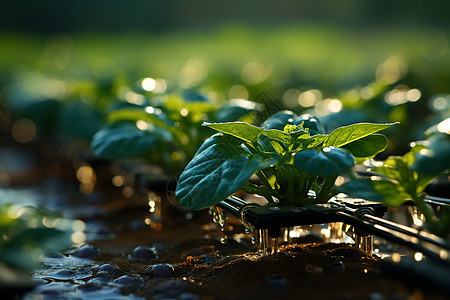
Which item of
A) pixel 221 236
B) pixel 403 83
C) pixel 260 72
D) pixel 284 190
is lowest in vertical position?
pixel 221 236

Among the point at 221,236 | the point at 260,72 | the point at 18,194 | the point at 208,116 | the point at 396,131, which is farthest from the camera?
the point at 260,72

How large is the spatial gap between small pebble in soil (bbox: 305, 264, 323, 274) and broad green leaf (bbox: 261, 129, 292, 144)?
35cm

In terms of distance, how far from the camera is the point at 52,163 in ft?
13.5

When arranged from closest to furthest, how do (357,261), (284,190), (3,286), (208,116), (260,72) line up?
(3,286) → (357,261) → (284,190) → (208,116) → (260,72)

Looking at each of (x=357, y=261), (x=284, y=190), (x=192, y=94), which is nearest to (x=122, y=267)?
(x=284, y=190)

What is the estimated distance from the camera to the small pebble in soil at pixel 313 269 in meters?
1.32

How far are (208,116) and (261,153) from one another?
0.77 m

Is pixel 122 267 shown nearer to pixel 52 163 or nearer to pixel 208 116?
pixel 208 116

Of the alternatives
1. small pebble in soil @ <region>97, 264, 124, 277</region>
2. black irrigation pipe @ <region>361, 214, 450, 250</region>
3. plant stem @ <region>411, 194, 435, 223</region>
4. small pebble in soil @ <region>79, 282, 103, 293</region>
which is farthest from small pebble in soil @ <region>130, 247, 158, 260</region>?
plant stem @ <region>411, 194, 435, 223</region>

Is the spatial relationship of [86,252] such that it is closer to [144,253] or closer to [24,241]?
[144,253]

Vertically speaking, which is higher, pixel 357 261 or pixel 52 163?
pixel 52 163

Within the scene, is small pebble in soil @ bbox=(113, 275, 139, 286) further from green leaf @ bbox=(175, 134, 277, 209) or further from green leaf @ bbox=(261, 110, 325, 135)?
A: green leaf @ bbox=(261, 110, 325, 135)

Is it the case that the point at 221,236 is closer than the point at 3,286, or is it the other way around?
the point at 3,286

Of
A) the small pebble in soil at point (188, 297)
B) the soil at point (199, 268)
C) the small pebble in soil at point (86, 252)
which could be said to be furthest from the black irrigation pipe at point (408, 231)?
the small pebble in soil at point (86, 252)
